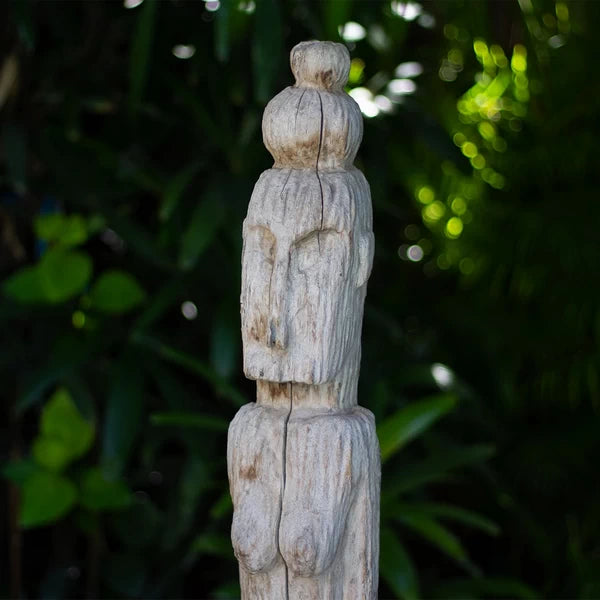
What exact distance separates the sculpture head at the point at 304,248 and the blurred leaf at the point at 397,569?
41.3 inches

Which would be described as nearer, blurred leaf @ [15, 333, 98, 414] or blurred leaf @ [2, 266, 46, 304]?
blurred leaf @ [15, 333, 98, 414]

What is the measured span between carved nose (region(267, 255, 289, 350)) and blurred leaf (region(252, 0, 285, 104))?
2.76 feet

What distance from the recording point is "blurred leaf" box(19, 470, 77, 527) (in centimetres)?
277

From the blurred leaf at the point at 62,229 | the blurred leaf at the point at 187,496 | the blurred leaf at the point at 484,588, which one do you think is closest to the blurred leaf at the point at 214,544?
the blurred leaf at the point at 187,496

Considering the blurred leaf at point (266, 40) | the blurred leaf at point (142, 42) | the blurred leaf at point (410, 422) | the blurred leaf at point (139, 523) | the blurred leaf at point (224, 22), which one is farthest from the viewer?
the blurred leaf at point (139, 523)

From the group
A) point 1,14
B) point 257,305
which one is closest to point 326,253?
point 257,305

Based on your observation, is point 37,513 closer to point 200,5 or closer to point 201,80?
point 201,80

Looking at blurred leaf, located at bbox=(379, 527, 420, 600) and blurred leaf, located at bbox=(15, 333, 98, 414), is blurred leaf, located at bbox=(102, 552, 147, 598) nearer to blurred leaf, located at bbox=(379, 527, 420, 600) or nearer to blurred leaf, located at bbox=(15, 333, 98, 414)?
blurred leaf, located at bbox=(15, 333, 98, 414)

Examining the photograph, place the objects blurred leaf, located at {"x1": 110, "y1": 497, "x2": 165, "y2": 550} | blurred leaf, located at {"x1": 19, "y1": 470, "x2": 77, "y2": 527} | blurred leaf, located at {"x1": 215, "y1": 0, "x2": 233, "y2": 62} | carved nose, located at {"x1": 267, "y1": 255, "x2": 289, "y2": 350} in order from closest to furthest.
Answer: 1. carved nose, located at {"x1": 267, "y1": 255, "x2": 289, "y2": 350}
2. blurred leaf, located at {"x1": 215, "y1": 0, "x2": 233, "y2": 62}
3. blurred leaf, located at {"x1": 19, "y1": 470, "x2": 77, "y2": 527}
4. blurred leaf, located at {"x1": 110, "y1": 497, "x2": 165, "y2": 550}

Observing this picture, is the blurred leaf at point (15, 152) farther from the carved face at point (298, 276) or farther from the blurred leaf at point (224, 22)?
the carved face at point (298, 276)

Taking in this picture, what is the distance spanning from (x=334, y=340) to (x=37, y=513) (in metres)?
1.52

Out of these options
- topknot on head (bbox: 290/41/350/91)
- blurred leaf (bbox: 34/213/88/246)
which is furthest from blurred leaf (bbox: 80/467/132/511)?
topknot on head (bbox: 290/41/350/91)

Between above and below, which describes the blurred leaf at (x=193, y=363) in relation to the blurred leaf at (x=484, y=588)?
above

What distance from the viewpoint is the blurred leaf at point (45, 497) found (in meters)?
2.77
